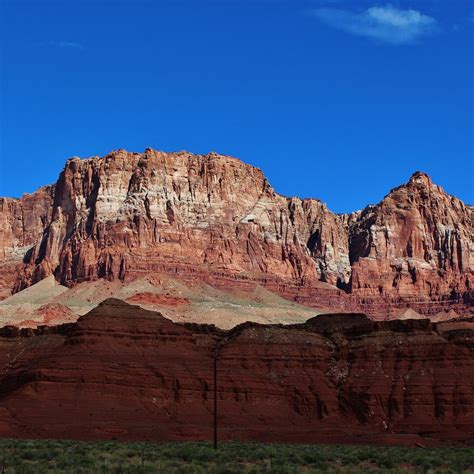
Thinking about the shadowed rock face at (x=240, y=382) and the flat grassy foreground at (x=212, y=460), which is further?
the shadowed rock face at (x=240, y=382)

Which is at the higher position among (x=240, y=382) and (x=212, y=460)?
(x=240, y=382)

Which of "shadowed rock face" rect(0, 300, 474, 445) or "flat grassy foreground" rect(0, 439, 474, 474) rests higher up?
"shadowed rock face" rect(0, 300, 474, 445)

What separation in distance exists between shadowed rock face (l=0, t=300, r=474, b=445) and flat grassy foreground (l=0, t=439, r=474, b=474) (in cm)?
1571

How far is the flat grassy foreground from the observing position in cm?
4772

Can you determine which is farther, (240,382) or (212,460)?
(240,382)

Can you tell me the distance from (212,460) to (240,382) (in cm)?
3905

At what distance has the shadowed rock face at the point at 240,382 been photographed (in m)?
82.9

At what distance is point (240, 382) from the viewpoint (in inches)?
3711

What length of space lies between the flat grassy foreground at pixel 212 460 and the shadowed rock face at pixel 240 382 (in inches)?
619

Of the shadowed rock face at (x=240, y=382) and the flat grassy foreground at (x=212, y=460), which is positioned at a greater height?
the shadowed rock face at (x=240, y=382)

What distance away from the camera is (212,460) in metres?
55.2

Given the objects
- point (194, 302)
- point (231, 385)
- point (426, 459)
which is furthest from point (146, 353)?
point (194, 302)

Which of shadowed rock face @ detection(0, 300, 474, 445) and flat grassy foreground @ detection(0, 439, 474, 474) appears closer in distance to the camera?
flat grassy foreground @ detection(0, 439, 474, 474)

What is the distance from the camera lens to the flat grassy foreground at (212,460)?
47.7 m
